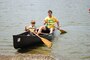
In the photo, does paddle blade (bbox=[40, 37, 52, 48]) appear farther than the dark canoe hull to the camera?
Yes

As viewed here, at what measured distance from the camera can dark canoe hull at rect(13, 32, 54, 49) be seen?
14.3 metres

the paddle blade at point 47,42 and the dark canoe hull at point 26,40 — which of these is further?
the paddle blade at point 47,42

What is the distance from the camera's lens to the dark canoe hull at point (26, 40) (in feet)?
46.9

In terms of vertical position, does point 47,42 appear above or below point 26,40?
below

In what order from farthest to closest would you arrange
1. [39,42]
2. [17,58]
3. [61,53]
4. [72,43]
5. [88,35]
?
1. [88,35]
2. [72,43]
3. [39,42]
4. [61,53]
5. [17,58]

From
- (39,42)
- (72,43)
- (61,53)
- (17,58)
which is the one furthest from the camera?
(72,43)

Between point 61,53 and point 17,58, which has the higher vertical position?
point 17,58

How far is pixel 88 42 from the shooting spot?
1745 centimetres

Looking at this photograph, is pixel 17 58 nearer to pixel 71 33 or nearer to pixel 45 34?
pixel 45 34

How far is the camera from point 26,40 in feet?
48.4

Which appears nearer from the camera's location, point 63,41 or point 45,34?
point 45,34

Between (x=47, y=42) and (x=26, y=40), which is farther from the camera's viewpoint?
(x=47, y=42)

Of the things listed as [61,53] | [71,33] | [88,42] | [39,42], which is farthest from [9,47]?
[71,33]

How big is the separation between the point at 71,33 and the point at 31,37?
6041 mm
